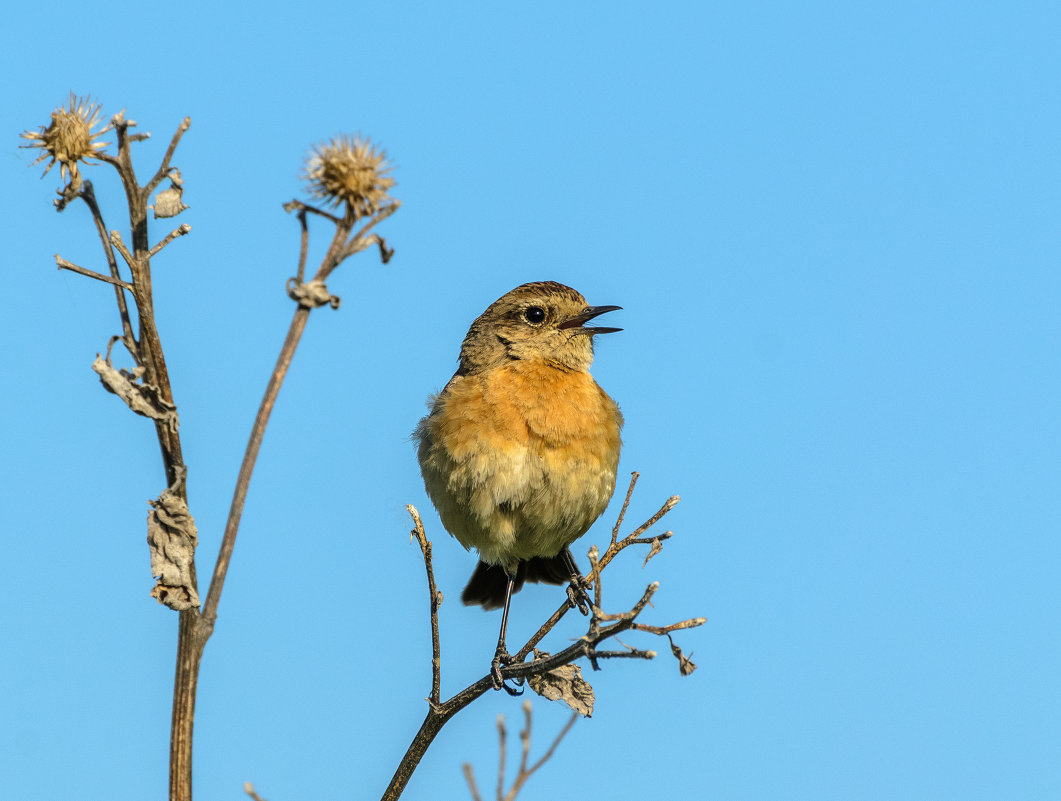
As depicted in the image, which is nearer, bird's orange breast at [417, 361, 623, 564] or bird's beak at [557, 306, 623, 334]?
bird's orange breast at [417, 361, 623, 564]

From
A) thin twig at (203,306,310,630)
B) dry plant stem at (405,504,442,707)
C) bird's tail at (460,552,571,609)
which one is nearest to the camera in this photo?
thin twig at (203,306,310,630)

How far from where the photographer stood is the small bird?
7.17m

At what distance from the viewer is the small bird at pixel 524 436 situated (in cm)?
717

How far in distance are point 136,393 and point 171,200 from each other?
69 centimetres

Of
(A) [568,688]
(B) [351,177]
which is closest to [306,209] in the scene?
(B) [351,177]

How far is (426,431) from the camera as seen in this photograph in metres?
7.79

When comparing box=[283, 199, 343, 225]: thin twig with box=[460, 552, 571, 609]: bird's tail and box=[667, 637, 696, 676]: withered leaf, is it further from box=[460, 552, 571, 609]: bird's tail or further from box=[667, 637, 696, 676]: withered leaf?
box=[460, 552, 571, 609]: bird's tail

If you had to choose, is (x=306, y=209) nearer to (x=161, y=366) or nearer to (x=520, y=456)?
(x=161, y=366)

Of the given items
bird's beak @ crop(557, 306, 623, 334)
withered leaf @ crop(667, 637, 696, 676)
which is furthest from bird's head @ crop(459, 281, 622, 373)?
withered leaf @ crop(667, 637, 696, 676)

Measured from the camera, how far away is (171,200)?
10.3 ft

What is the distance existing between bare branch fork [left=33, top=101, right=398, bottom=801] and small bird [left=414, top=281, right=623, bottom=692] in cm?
424

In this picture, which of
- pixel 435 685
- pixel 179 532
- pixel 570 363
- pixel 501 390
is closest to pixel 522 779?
pixel 179 532

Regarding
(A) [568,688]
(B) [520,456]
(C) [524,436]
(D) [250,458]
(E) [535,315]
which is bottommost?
(D) [250,458]

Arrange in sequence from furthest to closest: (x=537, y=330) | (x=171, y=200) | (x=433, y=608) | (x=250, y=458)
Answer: (x=537, y=330) < (x=433, y=608) < (x=171, y=200) < (x=250, y=458)
